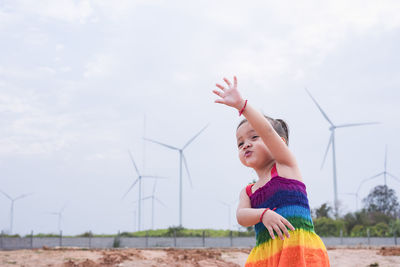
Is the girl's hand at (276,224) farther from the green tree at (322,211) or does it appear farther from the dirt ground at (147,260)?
the green tree at (322,211)

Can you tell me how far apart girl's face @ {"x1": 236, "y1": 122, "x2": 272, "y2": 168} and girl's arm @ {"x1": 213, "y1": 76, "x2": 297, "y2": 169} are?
0.40ft

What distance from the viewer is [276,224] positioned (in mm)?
2760

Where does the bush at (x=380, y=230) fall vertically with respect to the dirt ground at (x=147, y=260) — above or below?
above

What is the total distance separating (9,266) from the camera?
544 inches

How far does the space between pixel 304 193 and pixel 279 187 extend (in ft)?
0.54

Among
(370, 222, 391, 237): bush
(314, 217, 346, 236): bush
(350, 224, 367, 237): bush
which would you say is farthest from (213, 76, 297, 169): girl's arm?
(370, 222, 391, 237): bush

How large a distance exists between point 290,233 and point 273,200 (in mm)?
235

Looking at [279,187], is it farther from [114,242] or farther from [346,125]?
[346,125]

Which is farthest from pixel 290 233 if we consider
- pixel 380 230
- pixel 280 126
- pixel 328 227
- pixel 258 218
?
pixel 380 230

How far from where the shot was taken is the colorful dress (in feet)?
9.05

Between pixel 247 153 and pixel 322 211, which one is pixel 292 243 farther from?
pixel 322 211

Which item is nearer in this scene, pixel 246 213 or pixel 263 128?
pixel 263 128

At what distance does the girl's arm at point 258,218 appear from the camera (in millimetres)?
2755

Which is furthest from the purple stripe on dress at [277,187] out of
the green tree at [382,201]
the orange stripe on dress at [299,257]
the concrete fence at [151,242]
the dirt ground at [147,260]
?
the green tree at [382,201]
